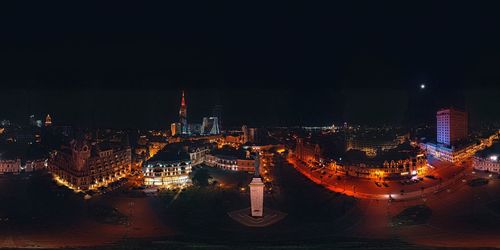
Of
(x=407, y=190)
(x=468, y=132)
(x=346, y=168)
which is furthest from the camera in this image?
(x=468, y=132)

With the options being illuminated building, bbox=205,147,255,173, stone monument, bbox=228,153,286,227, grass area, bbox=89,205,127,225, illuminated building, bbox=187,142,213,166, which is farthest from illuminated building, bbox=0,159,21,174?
stone monument, bbox=228,153,286,227

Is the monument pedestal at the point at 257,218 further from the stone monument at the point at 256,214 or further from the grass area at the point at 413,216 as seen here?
the grass area at the point at 413,216

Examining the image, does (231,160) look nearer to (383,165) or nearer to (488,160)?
(383,165)

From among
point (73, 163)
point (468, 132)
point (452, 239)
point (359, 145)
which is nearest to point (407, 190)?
point (452, 239)

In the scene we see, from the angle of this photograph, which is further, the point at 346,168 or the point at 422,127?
the point at 422,127

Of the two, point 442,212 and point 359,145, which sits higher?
point 359,145

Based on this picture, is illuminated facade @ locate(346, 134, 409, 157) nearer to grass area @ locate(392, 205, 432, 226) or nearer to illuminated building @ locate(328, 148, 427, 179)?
illuminated building @ locate(328, 148, 427, 179)

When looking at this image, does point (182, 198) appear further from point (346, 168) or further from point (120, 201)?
point (346, 168)
